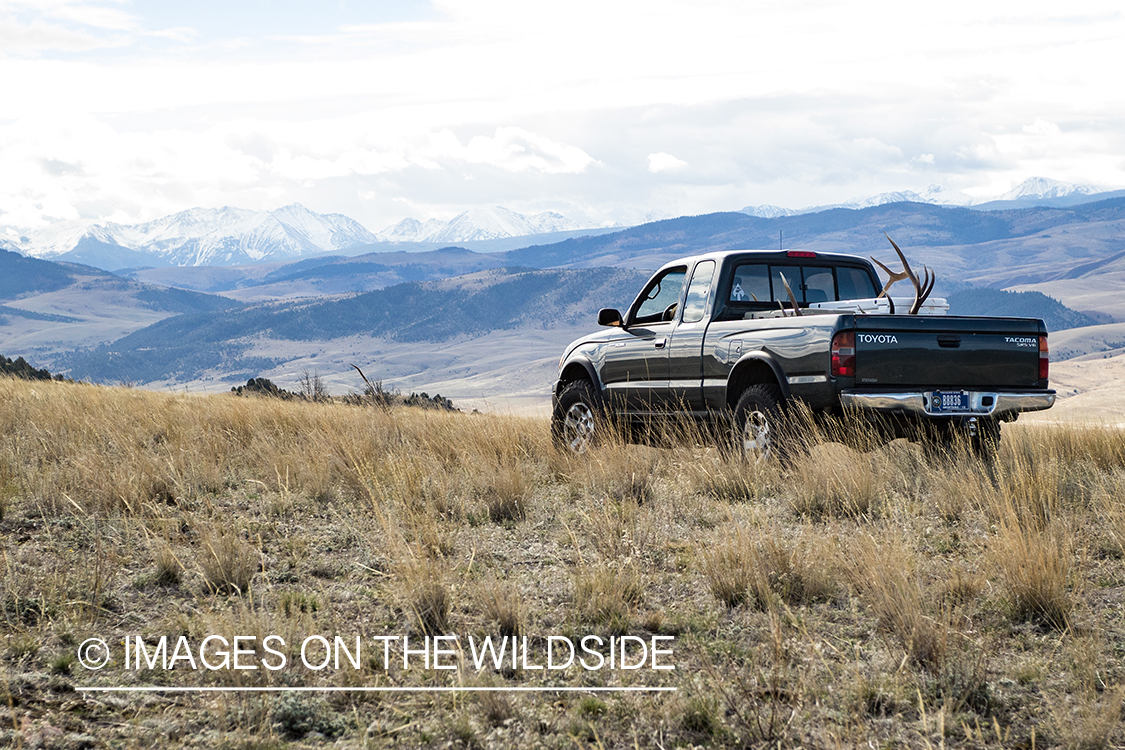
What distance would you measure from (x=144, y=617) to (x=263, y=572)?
0.64 metres

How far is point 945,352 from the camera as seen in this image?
6.78 meters

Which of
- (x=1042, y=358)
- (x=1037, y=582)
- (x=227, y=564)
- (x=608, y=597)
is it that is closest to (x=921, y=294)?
(x=1042, y=358)

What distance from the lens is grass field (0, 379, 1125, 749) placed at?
2928mm

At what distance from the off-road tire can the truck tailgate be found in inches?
26.8

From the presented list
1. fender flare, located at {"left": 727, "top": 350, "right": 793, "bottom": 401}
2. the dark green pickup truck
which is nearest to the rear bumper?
the dark green pickup truck

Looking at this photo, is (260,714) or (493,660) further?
(493,660)

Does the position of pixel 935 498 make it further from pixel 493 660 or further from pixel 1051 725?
pixel 493 660

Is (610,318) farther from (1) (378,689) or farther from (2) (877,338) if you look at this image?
(1) (378,689)

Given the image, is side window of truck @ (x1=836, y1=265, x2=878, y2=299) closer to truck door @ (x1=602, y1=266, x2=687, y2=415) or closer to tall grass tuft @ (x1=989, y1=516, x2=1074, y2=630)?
truck door @ (x1=602, y1=266, x2=687, y2=415)

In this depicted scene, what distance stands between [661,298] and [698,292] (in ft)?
2.60

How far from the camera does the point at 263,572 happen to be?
14.7 feet

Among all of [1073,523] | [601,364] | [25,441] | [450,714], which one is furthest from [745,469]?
Answer: [25,441]

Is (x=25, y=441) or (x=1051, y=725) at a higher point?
(x=25, y=441)

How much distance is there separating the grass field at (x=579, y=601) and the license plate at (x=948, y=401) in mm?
402
